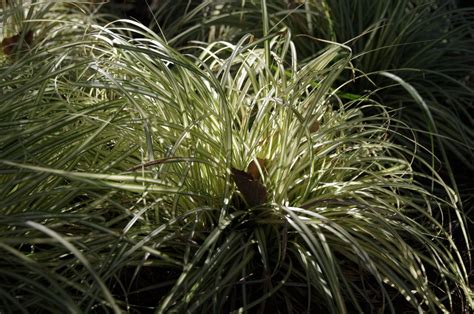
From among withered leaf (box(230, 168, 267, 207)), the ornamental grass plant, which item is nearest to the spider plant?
the ornamental grass plant

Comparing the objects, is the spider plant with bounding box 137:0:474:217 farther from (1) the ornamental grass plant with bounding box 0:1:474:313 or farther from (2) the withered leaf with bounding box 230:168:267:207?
(2) the withered leaf with bounding box 230:168:267:207

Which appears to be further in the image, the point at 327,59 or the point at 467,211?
the point at 467,211

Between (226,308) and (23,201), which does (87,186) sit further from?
(226,308)

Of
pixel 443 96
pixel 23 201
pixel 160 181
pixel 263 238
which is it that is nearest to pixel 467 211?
pixel 443 96

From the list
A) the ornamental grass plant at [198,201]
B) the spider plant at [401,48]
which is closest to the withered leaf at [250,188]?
the ornamental grass plant at [198,201]

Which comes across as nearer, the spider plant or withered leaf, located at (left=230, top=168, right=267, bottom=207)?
withered leaf, located at (left=230, top=168, right=267, bottom=207)

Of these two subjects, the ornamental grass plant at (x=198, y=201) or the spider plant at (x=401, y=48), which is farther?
the spider plant at (x=401, y=48)

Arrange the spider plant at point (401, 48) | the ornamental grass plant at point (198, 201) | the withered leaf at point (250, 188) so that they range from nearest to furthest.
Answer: the ornamental grass plant at point (198, 201) → the withered leaf at point (250, 188) → the spider plant at point (401, 48)

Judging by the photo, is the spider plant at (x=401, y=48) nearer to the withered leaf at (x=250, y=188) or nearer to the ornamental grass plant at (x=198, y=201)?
the ornamental grass plant at (x=198, y=201)
